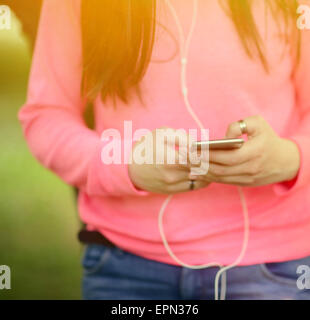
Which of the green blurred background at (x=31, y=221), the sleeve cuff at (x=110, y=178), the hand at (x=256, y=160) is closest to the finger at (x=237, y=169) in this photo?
the hand at (x=256, y=160)

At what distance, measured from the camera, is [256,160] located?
1.75 ft

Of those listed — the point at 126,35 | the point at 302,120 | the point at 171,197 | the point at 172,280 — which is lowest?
the point at 172,280

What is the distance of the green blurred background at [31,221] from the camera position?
61 centimetres

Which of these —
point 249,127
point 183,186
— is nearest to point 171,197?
point 183,186

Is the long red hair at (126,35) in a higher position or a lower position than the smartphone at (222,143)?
higher

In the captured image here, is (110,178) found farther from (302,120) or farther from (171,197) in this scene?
(302,120)

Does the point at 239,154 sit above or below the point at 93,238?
above

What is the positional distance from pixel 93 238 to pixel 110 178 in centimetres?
11

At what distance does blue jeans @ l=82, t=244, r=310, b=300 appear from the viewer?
1.92 feet

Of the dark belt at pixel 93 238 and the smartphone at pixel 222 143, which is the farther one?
the dark belt at pixel 93 238

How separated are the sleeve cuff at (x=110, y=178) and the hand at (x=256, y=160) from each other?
0.09 metres

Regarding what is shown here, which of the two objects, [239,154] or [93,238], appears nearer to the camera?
[239,154]

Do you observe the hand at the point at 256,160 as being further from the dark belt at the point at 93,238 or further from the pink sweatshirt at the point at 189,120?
the dark belt at the point at 93,238
